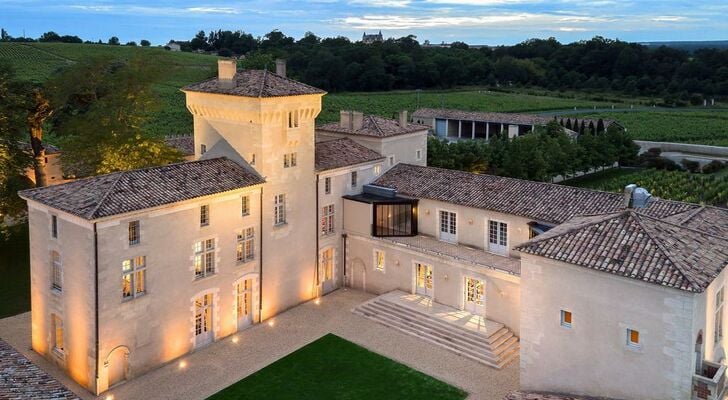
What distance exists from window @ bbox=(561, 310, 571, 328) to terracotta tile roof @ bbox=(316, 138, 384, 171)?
49.6 ft

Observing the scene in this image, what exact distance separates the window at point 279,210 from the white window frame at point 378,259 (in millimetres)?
5337

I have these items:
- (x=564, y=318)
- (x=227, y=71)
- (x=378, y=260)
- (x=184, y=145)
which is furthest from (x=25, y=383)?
(x=184, y=145)

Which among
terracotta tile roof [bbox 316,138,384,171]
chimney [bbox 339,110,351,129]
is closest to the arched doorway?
terracotta tile roof [bbox 316,138,384,171]

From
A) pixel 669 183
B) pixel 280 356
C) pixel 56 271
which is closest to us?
pixel 56 271

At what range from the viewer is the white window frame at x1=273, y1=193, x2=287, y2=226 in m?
30.3

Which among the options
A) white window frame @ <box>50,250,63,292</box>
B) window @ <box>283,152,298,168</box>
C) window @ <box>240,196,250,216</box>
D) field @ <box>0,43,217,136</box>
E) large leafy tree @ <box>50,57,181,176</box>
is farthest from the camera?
field @ <box>0,43,217,136</box>

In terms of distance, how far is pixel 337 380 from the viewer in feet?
82.3

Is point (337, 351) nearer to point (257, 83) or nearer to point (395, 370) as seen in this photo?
point (395, 370)

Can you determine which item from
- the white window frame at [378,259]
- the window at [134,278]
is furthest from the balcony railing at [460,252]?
the window at [134,278]

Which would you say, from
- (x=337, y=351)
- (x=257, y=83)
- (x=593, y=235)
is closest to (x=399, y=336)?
(x=337, y=351)

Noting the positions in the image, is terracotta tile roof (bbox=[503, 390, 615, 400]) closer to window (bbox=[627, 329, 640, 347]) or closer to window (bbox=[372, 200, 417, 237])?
window (bbox=[627, 329, 640, 347])

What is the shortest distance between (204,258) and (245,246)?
2.38 meters

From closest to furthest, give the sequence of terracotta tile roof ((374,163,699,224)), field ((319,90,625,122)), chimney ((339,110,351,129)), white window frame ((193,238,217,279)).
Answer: white window frame ((193,238,217,279)) < terracotta tile roof ((374,163,699,224)) < chimney ((339,110,351,129)) < field ((319,90,625,122))

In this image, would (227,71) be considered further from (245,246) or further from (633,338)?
(633,338)
